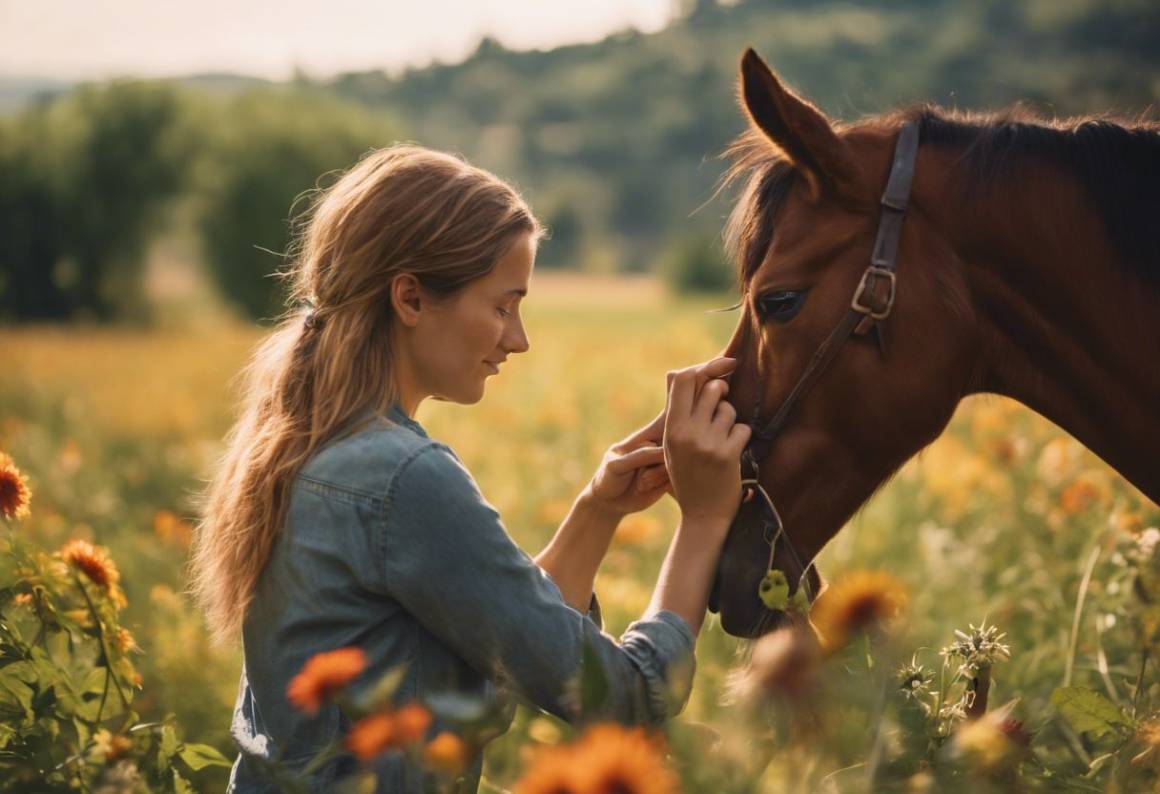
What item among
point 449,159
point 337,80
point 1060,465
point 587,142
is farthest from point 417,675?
point 337,80

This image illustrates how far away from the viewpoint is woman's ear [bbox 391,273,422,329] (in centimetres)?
205

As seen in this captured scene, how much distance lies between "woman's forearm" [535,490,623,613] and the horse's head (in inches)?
12.5

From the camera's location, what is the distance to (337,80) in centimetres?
14888

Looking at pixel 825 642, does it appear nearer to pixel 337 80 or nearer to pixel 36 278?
pixel 36 278

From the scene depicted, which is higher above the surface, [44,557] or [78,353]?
[44,557]

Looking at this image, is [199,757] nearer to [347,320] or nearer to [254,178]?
[347,320]

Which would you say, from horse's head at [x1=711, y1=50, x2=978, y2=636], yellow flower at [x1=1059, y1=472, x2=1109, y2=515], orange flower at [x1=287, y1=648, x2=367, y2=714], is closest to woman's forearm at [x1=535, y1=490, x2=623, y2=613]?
horse's head at [x1=711, y1=50, x2=978, y2=636]

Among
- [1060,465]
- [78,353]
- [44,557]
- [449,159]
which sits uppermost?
[449,159]

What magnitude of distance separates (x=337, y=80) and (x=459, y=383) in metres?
156

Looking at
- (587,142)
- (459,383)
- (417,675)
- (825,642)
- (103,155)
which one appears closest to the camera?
(825,642)

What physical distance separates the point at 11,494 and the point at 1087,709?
201 cm

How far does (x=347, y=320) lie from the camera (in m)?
2.07

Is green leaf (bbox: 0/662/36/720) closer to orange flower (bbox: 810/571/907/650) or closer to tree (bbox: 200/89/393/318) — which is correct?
orange flower (bbox: 810/571/907/650)

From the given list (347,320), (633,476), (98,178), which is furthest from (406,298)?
(98,178)
